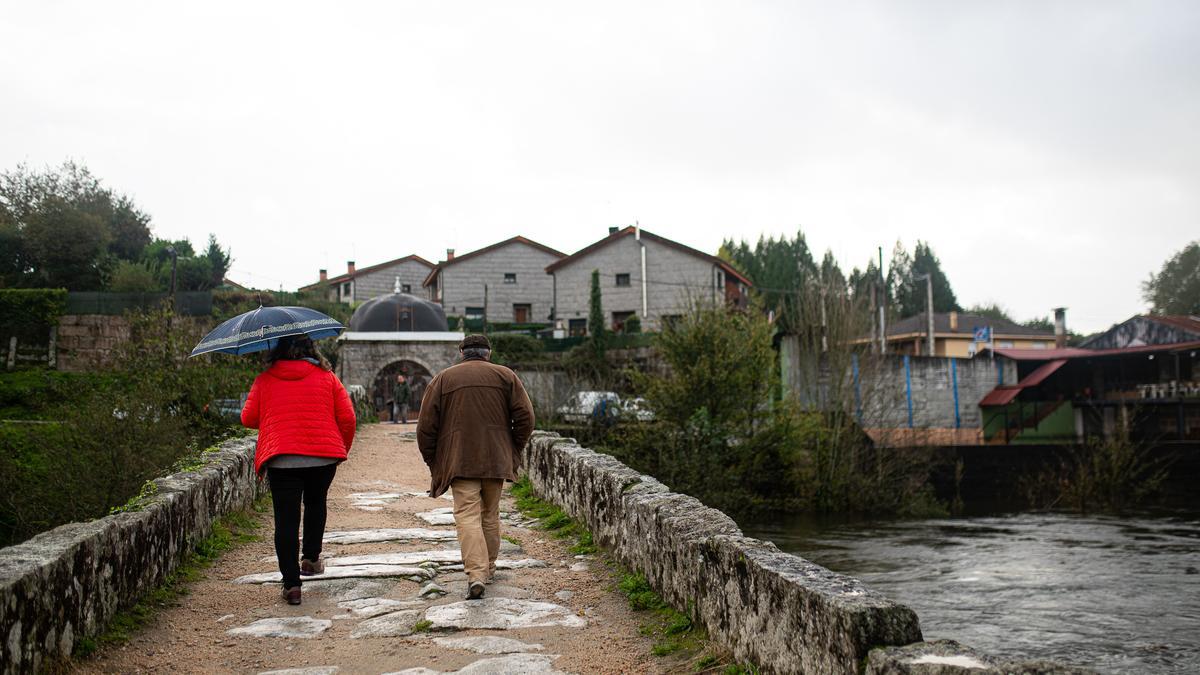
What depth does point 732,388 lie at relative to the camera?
2402 centimetres

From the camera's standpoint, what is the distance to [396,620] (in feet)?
18.6

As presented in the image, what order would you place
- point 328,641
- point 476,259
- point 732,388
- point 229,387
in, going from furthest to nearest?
point 476,259 < point 732,388 < point 229,387 < point 328,641

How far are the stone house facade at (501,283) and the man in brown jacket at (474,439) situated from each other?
47851 mm

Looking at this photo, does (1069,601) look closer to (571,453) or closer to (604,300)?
(571,453)

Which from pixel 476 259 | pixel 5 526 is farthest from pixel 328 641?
pixel 476 259

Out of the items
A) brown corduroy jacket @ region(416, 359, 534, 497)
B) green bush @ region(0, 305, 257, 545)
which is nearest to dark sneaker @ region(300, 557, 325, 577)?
brown corduroy jacket @ region(416, 359, 534, 497)

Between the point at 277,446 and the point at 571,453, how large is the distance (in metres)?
4.39

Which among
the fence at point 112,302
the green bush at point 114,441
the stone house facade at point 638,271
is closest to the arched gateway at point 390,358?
the fence at point 112,302

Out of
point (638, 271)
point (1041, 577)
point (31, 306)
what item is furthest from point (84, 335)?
point (1041, 577)

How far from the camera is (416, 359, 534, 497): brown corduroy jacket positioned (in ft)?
21.1

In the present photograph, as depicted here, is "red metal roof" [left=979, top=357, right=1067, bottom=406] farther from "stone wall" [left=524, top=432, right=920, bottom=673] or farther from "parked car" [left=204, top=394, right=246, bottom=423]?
"stone wall" [left=524, top=432, right=920, bottom=673]

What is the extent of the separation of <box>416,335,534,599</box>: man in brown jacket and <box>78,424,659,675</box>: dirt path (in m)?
0.43

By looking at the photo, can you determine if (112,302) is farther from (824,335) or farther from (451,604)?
(451,604)

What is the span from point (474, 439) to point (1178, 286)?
7248 centimetres
